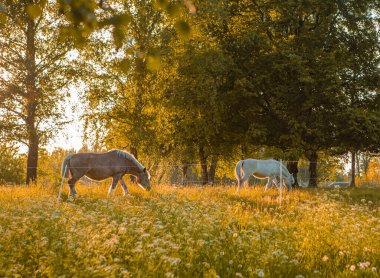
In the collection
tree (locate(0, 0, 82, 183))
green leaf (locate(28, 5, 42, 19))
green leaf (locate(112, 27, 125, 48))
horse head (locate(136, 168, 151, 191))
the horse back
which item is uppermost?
tree (locate(0, 0, 82, 183))

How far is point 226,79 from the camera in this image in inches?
1170

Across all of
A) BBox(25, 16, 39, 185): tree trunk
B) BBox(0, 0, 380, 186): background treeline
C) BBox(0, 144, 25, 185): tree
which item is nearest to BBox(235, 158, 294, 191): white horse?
BBox(0, 0, 380, 186): background treeline

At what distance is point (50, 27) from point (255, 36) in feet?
37.7

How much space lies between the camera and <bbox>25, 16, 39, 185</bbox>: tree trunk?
23.2 m

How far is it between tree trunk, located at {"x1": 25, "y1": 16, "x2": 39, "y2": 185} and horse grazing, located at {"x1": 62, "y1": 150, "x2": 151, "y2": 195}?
6505 mm

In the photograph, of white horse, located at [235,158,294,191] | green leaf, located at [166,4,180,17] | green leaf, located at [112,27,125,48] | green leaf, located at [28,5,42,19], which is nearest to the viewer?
green leaf, located at [112,27,125,48]

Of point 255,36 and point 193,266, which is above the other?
point 255,36

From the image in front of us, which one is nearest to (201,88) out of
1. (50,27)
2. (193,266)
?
(50,27)

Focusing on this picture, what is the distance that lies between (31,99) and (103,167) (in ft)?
25.1

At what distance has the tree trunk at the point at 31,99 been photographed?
23.2m

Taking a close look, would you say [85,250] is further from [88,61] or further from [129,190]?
[88,61]

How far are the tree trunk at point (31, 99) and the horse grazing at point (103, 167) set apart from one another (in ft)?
21.3

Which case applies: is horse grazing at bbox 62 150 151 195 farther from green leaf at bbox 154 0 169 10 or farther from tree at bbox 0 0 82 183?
green leaf at bbox 154 0 169 10

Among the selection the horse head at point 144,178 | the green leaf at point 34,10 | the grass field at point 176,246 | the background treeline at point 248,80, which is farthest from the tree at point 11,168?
the green leaf at point 34,10
